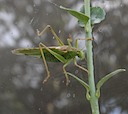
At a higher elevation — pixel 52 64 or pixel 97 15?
pixel 97 15

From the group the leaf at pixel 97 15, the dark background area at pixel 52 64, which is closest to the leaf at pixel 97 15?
the leaf at pixel 97 15

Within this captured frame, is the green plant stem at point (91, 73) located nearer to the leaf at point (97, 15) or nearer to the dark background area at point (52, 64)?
the leaf at point (97, 15)

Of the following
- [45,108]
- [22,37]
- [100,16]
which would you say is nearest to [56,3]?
[22,37]

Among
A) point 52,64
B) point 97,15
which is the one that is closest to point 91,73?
point 97,15

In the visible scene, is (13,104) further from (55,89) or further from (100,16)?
(100,16)

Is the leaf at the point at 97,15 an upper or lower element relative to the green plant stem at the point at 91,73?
upper

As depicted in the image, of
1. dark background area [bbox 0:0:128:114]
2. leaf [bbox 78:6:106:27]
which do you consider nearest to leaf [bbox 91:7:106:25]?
leaf [bbox 78:6:106:27]

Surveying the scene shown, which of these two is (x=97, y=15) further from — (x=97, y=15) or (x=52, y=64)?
(x=52, y=64)

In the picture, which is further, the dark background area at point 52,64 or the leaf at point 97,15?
the dark background area at point 52,64

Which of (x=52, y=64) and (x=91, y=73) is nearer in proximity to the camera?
(x=91, y=73)
